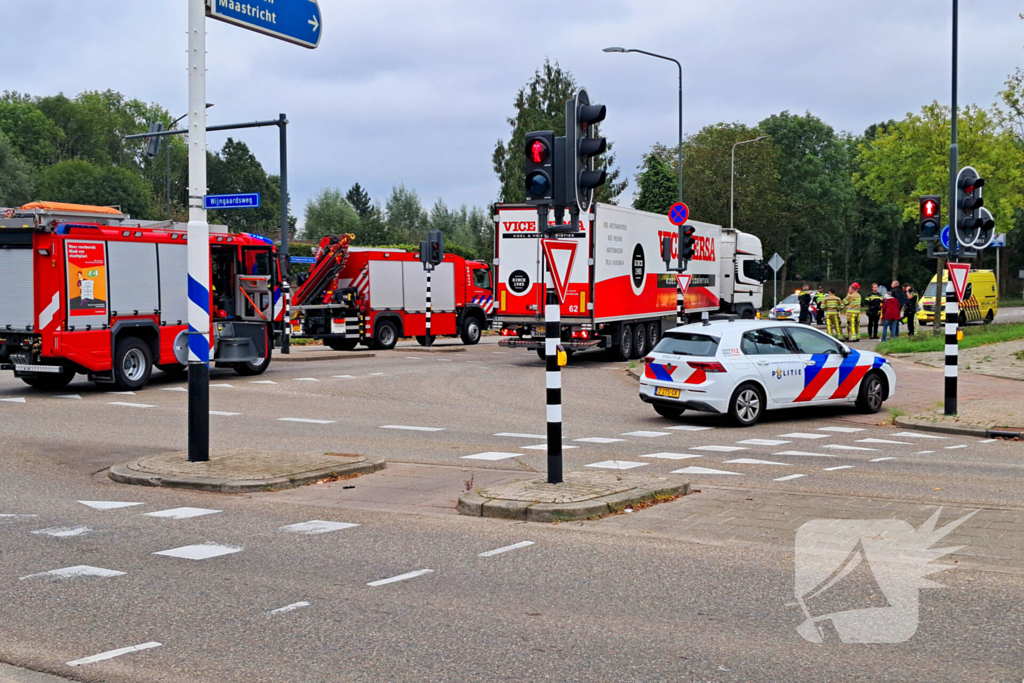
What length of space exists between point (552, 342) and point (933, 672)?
445 cm

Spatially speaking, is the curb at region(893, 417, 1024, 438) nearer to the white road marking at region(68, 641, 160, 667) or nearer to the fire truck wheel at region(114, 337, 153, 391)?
the white road marking at region(68, 641, 160, 667)

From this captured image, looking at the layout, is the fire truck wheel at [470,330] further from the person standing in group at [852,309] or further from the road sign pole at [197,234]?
the road sign pole at [197,234]

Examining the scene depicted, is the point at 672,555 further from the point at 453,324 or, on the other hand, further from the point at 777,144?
the point at 777,144

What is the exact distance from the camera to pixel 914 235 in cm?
8581

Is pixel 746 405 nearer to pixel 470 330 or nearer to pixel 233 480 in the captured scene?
pixel 233 480

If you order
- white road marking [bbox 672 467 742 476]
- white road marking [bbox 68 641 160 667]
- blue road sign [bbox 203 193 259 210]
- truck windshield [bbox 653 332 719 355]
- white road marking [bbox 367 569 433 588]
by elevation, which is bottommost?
→ white road marking [bbox 672 467 742 476]

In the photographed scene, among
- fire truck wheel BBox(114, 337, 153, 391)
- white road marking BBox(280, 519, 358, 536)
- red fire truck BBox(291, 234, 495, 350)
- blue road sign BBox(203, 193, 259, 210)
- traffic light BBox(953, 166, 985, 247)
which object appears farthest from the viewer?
red fire truck BBox(291, 234, 495, 350)

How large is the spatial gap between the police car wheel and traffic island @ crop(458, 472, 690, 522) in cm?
571

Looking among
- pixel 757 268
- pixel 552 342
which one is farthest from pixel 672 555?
pixel 757 268

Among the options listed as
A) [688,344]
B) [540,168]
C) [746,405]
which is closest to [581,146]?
[540,168]

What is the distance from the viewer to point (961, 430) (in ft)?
47.8

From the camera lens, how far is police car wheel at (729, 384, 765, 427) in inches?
589

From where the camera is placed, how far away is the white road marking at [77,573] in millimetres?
6394

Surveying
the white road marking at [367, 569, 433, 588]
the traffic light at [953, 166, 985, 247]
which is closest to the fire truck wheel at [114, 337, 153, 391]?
the traffic light at [953, 166, 985, 247]
